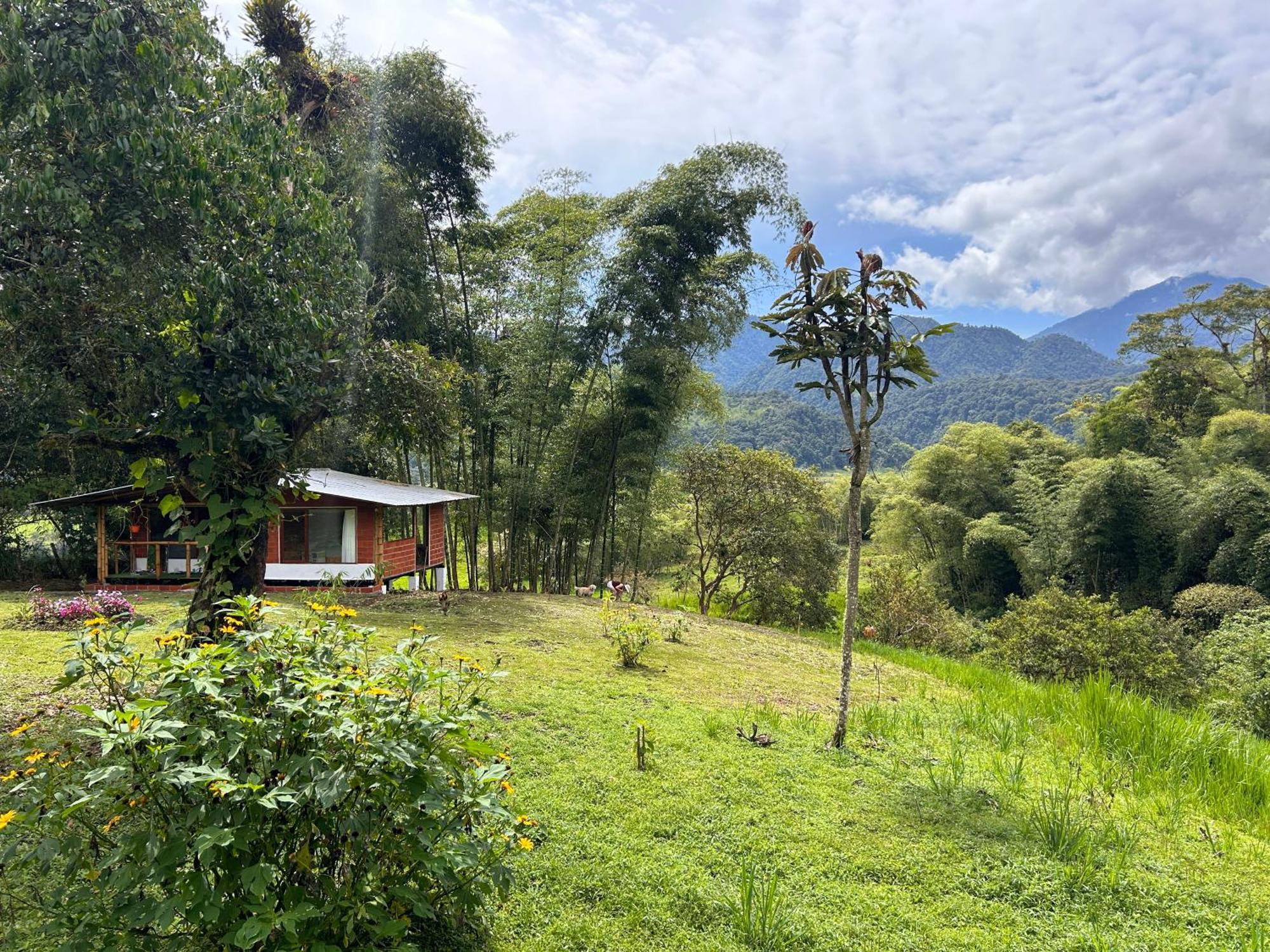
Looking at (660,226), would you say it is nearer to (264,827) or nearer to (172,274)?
(172,274)

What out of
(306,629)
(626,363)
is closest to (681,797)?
(306,629)

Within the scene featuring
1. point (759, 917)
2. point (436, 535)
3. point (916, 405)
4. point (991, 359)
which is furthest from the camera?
point (991, 359)

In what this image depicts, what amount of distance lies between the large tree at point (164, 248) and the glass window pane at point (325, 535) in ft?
26.4

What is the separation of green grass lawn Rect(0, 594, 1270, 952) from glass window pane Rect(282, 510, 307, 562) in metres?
5.13

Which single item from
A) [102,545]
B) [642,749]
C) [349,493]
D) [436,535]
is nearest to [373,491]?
[349,493]

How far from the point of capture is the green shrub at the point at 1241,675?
19.9 ft

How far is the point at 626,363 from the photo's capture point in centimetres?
1031

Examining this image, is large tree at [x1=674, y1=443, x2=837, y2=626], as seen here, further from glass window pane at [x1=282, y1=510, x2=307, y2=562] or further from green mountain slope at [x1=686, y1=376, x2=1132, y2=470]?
green mountain slope at [x1=686, y1=376, x2=1132, y2=470]

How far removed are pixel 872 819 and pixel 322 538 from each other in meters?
10.6

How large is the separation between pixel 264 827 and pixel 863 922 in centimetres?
213

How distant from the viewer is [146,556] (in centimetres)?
1101

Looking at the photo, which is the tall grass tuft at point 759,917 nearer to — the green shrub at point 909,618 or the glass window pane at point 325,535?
the green shrub at point 909,618

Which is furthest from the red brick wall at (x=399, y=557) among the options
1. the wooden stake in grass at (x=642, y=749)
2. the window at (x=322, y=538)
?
the wooden stake in grass at (x=642, y=749)

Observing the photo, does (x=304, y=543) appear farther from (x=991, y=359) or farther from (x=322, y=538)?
(x=991, y=359)
